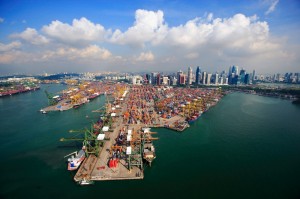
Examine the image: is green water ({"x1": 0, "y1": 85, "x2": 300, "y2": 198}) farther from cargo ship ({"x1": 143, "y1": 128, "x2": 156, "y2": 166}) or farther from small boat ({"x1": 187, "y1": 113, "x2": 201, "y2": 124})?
small boat ({"x1": 187, "y1": 113, "x2": 201, "y2": 124})

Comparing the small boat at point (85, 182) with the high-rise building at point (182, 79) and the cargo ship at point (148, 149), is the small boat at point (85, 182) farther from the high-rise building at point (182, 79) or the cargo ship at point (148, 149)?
the high-rise building at point (182, 79)

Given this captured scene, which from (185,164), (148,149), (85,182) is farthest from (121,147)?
(185,164)

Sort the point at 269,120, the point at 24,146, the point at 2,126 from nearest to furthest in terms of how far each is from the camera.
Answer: the point at 24,146
the point at 2,126
the point at 269,120

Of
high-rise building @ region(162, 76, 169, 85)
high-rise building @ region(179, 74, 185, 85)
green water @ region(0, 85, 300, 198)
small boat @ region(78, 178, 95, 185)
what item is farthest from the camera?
high-rise building @ region(162, 76, 169, 85)

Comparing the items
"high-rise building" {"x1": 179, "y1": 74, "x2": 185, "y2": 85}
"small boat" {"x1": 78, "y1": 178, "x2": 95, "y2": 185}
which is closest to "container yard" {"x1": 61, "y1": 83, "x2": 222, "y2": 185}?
"small boat" {"x1": 78, "y1": 178, "x2": 95, "y2": 185}

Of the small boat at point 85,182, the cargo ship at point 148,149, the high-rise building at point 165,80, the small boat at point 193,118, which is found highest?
the high-rise building at point 165,80

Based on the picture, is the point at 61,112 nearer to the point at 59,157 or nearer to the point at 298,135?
the point at 59,157

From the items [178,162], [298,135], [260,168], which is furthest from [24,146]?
[298,135]

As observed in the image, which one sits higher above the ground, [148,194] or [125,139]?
[125,139]

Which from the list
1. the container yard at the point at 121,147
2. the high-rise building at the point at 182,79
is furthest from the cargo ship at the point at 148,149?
the high-rise building at the point at 182,79
